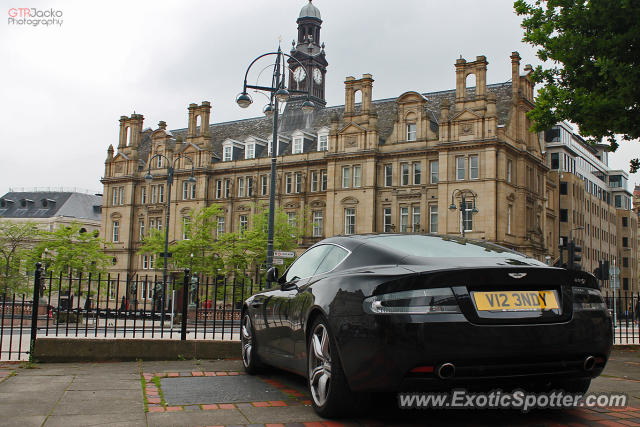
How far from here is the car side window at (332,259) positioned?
605cm

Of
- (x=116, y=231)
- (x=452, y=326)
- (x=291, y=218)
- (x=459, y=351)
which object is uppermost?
(x=291, y=218)

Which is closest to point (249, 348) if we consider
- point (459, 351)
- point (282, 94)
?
point (459, 351)

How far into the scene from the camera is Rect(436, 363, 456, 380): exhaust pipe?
4.55 meters

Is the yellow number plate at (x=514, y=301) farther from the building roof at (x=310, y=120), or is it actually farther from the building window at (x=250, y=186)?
the building window at (x=250, y=186)

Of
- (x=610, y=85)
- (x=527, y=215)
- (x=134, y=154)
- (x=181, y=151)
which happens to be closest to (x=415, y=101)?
(x=527, y=215)

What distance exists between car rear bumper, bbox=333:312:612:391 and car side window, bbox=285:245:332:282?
176 centimetres

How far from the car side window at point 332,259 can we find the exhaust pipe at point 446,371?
1669mm

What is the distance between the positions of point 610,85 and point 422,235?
9.10m

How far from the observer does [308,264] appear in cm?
691

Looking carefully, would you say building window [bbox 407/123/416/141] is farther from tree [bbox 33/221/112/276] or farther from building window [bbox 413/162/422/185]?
tree [bbox 33/221/112/276]

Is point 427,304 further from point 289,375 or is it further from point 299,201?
point 299,201

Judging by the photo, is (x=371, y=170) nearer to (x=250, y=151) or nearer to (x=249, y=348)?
(x=250, y=151)

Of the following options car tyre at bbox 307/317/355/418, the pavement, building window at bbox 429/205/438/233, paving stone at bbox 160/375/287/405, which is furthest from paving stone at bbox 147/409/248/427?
building window at bbox 429/205/438/233

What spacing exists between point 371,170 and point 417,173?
4027 millimetres
